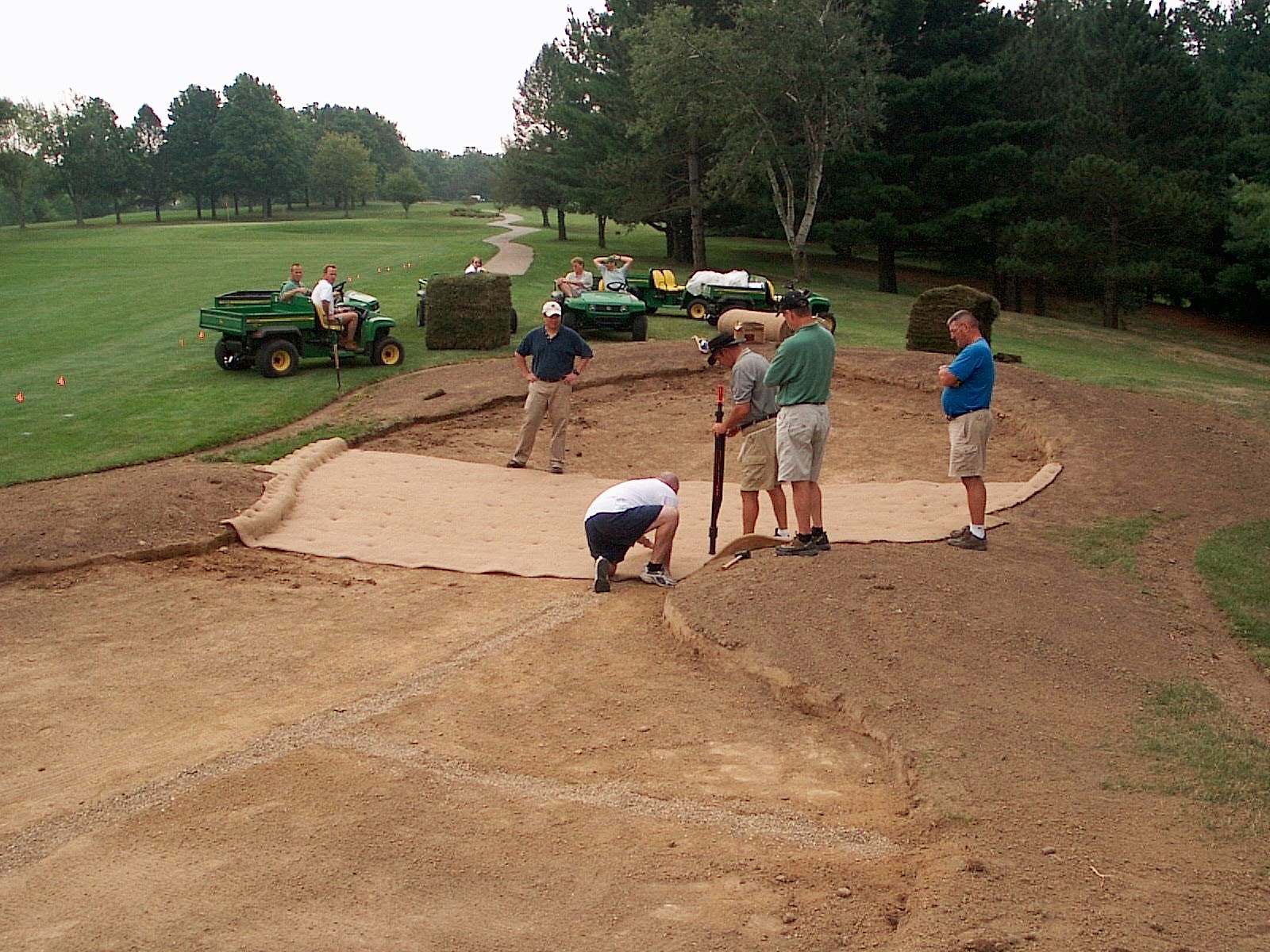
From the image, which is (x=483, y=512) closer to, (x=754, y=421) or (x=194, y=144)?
(x=754, y=421)

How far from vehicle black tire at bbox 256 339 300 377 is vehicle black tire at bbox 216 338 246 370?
0.67 meters

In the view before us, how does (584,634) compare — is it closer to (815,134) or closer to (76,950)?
(76,950)

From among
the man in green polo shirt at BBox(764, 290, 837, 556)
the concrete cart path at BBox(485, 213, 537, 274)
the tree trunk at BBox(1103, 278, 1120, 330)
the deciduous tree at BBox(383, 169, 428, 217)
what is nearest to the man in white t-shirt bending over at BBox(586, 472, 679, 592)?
the man in green polo shirt at BBox(764, 290, 837, 556)

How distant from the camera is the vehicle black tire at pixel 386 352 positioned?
2009 cm

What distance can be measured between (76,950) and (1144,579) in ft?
27.5

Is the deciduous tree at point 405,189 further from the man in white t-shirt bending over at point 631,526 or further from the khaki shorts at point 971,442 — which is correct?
the khaki shorts at point 971,442

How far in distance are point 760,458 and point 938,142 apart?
34335 mm

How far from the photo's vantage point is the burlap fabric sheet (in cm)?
1075

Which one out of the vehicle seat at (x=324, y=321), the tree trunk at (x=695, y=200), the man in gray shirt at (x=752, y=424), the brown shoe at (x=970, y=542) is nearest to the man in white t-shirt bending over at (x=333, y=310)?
the vehicle seat at (x=324, y=321)

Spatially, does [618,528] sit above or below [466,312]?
below

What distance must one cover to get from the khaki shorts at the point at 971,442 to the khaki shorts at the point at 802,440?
1.20 m

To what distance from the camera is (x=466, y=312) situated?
2158 centimetres

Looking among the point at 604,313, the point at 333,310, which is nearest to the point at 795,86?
the point at 604,313

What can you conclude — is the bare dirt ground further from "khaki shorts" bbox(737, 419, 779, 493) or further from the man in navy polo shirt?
the man in navy polo shirt
